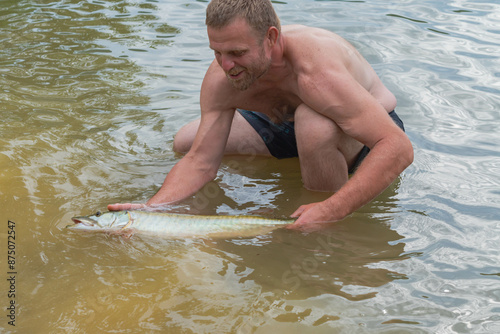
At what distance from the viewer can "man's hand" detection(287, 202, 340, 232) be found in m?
4.19

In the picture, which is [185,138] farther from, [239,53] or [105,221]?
[105,221]

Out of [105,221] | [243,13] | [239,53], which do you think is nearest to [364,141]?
[239,53]

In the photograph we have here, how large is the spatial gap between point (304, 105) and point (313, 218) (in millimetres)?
887

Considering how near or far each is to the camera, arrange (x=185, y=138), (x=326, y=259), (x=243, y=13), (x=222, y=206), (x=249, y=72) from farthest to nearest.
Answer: (x=185, y=138) → (x=222, y=206) → (x=249, y=72) → (x=243, y=13) → (x=326, y=259)

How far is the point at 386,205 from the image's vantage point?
188 inches

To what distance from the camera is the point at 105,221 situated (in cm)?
399

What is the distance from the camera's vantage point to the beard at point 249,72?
434 cm

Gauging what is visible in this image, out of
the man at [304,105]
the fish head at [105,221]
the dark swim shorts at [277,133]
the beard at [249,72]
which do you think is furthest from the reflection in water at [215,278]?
the dark swim shorts at [277,133]

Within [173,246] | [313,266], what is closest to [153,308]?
[173,246]

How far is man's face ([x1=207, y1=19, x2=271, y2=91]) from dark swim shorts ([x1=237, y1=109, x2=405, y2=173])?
0.93 meters

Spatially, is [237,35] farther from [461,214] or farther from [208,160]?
[461,214]

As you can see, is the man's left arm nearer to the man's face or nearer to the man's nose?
the man's face

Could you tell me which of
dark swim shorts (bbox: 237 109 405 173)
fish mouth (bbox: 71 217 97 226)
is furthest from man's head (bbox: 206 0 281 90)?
fish mouth (bbox: 71 217 97 226)

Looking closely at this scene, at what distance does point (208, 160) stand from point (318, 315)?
76.5 inches
